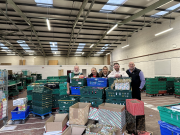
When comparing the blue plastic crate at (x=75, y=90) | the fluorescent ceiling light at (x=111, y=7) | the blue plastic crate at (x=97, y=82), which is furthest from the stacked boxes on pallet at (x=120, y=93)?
the fluorescent ceiling light at (x=111, y=7)

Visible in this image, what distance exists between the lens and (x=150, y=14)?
10.5m

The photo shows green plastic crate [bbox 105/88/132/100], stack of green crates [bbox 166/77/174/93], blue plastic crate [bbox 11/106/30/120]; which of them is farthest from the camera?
stack of green crates [bbox 166/77/174/93]

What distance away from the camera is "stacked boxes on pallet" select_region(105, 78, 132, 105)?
3.10 meters

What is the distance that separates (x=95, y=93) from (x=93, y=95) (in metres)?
0.08

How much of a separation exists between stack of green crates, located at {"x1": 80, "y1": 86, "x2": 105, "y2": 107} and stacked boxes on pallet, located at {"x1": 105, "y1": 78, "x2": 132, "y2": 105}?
165 mm

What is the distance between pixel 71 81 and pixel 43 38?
44.4 feet

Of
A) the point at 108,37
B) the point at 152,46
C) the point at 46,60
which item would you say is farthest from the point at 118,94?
the point at 46,60

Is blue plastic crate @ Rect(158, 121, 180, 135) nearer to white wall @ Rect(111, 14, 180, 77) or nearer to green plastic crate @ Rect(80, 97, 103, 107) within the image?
green plastic crate @ Rect(80, 97, 103, 107)

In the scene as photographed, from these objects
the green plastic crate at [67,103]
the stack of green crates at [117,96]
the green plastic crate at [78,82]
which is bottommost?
the green plastic crate at [67,103]

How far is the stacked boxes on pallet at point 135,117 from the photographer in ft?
9.07

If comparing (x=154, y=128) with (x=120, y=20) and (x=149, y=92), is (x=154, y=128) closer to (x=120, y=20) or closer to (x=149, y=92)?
(x=149, y=92)

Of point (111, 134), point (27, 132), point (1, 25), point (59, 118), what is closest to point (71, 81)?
point (59, 118)

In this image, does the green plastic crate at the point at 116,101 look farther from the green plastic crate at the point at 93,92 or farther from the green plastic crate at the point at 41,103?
the green plastic crate at the point at 41,103

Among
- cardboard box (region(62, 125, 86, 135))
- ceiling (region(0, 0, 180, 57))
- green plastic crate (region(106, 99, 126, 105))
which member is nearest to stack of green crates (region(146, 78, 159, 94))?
ceiling (region(0, 0, 180, 57))
